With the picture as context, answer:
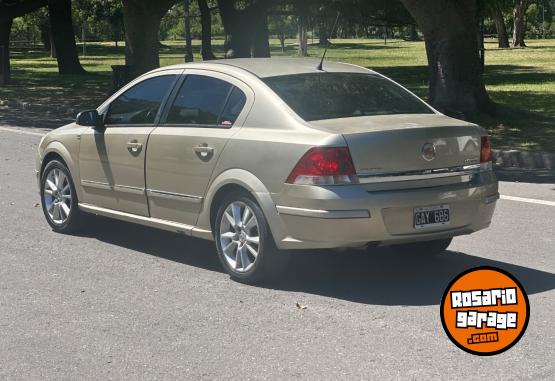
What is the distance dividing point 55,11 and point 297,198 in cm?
3499

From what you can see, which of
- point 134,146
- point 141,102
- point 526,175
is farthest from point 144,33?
point 134,146

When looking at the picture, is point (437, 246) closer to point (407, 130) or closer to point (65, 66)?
point (407, 130)

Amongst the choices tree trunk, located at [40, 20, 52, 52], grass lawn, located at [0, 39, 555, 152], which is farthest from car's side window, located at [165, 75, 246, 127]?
tree trunk, located at [40, 20, 52, 52]

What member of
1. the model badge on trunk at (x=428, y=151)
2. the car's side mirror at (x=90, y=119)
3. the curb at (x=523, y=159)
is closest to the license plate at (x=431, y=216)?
the model badge on trunk at (x=428, y=151)

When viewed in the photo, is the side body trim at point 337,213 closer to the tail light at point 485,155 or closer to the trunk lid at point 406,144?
the trunk lid at point 406,144

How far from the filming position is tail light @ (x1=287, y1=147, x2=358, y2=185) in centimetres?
725

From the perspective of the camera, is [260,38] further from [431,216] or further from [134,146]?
[431,216]

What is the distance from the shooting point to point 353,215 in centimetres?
719

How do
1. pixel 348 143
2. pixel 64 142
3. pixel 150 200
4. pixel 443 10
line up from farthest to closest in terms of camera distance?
pixel 443 10 < pixel 64 142 < pixel 150 200 < pixel 348 143

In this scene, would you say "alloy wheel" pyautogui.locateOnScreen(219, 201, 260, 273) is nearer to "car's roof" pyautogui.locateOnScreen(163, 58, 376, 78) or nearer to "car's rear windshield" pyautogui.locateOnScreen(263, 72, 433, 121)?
"car's rear windshield" pyautogui.locateOnScreen(263, 72, 433, 121)

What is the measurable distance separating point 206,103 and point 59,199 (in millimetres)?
2174

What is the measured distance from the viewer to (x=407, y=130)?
7477 mm

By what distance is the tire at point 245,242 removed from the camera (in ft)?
24.8

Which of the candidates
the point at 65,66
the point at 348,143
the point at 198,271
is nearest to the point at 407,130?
the point at 348,143
